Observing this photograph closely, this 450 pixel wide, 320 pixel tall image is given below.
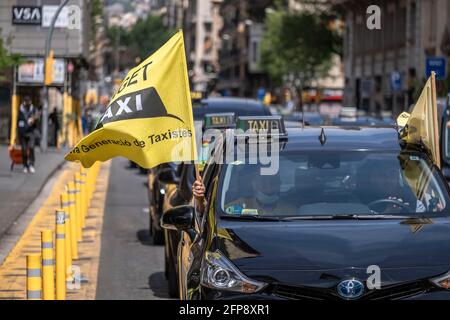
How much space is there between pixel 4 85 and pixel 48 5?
3.49m

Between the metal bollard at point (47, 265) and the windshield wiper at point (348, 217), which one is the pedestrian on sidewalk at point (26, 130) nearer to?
the metal bollard at point (47, 265)

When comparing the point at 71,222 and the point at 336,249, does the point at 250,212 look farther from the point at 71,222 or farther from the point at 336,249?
the point at 71,222

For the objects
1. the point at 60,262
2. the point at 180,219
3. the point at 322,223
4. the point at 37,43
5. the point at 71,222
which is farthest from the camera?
the point at 37,43

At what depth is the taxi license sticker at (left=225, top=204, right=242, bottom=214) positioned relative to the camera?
8.03 meters

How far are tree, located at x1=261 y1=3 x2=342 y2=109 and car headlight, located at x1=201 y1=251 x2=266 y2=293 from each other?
2622 inches

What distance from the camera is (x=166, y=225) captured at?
28.0 feet

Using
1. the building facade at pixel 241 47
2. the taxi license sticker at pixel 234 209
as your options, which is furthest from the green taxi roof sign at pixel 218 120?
the building facade at pixel 241 47

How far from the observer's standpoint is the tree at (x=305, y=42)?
75.8m

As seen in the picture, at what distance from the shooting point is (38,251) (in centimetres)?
1577

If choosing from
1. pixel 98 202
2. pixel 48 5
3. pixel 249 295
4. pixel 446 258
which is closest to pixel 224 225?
pixel 249 295

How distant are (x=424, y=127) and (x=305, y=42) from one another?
221 ft

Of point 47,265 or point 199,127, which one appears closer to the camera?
point 47,265

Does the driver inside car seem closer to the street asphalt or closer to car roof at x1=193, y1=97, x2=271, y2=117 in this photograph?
the street asphalt

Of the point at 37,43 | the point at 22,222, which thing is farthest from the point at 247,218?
the point at 37,43
